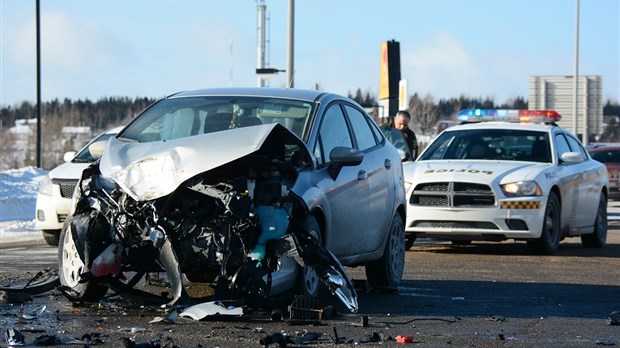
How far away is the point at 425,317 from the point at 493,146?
7.85 m

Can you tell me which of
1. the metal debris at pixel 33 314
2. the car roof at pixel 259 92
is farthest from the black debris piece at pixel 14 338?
the car roof at pixel 259 92

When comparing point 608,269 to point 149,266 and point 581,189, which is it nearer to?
point 581,189

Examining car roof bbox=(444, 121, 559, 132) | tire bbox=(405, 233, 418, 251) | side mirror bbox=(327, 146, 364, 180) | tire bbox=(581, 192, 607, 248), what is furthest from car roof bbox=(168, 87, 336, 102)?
tire bbox=(581, 192, 607, 248)

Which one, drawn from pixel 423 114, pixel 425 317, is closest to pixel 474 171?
pixel 425 317

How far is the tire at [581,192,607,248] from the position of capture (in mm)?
16609

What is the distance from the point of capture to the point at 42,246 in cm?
1573

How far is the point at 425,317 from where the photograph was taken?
26.8ft

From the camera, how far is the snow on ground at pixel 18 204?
18.8 meters

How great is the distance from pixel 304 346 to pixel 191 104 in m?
3.32

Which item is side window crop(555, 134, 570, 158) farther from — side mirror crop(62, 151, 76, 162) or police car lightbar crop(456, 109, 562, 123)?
side mirror crop(62, 151, 76, 162)

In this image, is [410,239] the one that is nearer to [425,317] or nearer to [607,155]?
[425,317]

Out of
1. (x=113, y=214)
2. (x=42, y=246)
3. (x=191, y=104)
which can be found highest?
(x=191, y=104)

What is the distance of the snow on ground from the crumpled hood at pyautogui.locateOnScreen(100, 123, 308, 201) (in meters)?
9.74

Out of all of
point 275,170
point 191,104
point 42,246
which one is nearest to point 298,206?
point 275,170
